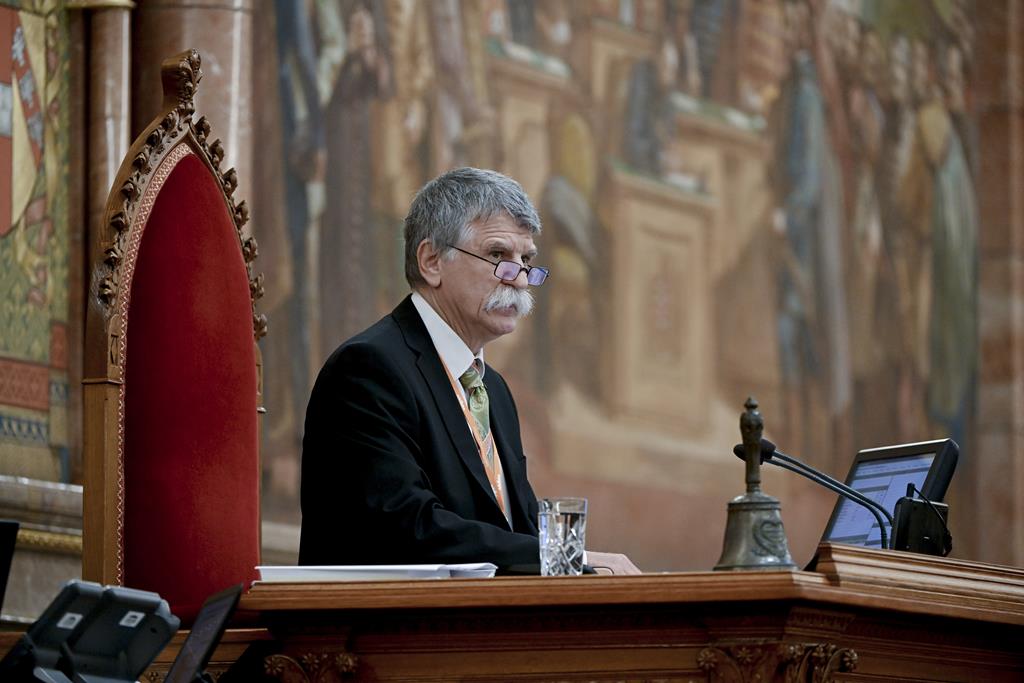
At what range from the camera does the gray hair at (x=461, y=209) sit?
4.43m

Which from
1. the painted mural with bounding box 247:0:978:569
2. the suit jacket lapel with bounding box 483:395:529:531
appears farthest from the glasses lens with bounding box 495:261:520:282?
the painted mural with bounding box 247:0:978:569

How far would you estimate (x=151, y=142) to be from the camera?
4559 mm

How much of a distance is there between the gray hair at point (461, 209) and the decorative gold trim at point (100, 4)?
2.28m

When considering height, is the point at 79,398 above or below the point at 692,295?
below

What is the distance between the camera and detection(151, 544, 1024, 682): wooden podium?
10.5 feet

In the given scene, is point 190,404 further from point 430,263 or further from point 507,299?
point 507,299

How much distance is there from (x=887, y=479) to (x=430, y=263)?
45.0 inches

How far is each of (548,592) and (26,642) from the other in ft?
2.79

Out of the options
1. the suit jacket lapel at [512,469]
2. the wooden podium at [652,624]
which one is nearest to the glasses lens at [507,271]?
the suit jacket lapel at [512,469]

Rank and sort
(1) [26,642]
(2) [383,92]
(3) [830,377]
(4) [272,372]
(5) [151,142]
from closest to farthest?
(1) [26,642], (5) [151,142], (4) [272,372], (2) [383,92], (3) [830,377]

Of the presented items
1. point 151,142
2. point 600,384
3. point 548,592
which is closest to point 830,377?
point 600,384

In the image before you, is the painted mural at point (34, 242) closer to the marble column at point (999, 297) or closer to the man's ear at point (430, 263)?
the man's ear at point (430, 263)

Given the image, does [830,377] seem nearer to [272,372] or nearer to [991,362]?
[991,362]

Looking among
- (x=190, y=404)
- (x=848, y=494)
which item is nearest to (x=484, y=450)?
(x=190, y=404)
